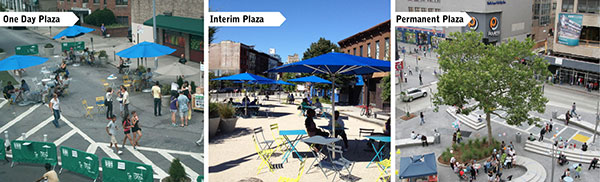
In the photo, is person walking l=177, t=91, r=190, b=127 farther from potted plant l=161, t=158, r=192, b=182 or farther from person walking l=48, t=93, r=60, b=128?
person walking l=48, t=93, r=60, b=128

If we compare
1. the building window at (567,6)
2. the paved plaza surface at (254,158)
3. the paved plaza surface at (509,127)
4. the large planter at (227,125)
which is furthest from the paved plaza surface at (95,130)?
the building window at (567,6)

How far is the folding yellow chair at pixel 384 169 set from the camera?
32.1 ft

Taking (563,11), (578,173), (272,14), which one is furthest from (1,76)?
(563,11)

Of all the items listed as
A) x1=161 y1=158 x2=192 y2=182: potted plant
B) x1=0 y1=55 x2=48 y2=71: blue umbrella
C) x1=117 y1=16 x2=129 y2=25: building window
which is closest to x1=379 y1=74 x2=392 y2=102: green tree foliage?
x1=161 y1=158 x2=192 y2=182: potted plant

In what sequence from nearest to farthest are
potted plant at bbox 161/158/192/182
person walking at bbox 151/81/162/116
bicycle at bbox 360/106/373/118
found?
potted plant at bbox 161/158/192/182 < bicycle at bbox 360/106/373/118 < person walking at bbox 151/81/162/116

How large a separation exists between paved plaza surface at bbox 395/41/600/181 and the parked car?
0.82 ft

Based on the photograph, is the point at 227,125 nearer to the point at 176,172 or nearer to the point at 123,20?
the point at 176,172

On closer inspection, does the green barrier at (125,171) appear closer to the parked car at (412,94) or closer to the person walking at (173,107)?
the person walking at (173,107)

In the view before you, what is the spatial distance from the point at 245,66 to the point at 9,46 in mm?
20229

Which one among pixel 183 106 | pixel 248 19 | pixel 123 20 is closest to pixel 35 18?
pixel 183 106

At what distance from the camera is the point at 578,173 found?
23609 mm

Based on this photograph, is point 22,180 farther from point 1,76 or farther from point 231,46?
point 1,76

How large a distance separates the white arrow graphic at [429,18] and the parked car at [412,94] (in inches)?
572

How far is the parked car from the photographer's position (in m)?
25.8
